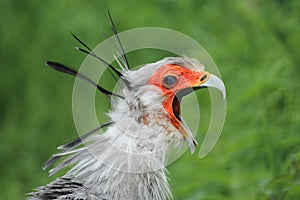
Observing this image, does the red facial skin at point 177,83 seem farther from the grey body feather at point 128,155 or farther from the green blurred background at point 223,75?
the green blurred background at point 223,75

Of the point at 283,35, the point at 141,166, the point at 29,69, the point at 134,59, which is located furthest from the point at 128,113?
the point at 29,69

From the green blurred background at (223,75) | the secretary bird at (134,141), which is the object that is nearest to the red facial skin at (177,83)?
the secretary bird at (134,141)

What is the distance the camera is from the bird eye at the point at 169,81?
3645 mm

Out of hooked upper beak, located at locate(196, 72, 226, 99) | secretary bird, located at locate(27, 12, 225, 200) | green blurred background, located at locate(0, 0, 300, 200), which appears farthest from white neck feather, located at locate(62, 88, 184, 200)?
green blurred background, located at locate(0, 0, 300, 200)

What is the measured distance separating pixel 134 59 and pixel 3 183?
63.6 inches

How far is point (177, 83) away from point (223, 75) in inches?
96.3

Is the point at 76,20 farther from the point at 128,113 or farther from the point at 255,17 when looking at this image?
the point at 128,113

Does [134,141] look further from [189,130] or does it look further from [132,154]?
[189,130]

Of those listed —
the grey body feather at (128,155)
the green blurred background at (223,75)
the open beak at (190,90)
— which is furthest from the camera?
the green blurred background at (223,75)

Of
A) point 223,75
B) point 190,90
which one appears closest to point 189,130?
point 190,90

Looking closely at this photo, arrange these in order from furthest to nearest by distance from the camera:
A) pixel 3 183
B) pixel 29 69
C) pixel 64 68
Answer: pixel 29 69
pixel 3 183
pixel 64 68

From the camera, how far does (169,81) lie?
12.0ft

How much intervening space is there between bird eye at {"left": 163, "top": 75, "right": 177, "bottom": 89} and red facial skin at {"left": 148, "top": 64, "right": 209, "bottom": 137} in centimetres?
1

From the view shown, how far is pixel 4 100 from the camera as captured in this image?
7727 millimetres
